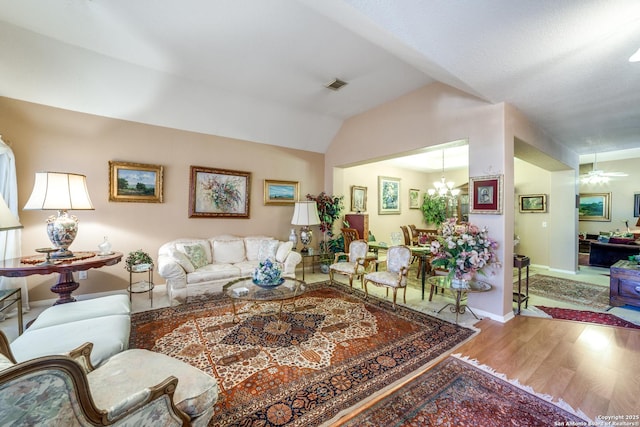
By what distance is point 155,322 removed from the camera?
3021 millimetres

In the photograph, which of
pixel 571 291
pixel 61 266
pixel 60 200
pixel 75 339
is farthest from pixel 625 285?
pixel 60 200

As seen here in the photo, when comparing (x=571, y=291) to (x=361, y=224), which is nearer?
(x=571, y=291)

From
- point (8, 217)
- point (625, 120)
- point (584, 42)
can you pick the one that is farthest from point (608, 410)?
point (8, 217)

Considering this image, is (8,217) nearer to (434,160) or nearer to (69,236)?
(69,236)

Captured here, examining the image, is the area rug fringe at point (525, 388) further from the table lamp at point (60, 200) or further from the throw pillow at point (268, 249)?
the table lamp at point (60, 200)

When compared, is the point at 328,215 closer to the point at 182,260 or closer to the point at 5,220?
the point at 182,260

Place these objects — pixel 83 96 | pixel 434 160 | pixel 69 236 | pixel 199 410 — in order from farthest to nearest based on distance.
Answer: pixel 434 160 < pixel 83 96 < pixel 69 236 < pixel 199 410

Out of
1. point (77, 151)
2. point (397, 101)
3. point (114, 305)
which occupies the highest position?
point (397, 101)

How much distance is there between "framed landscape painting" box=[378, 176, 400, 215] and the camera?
7309mm

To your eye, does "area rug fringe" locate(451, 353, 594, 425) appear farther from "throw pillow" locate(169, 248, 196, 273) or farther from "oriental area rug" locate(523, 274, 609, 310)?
"throw pillow" locate(169, 248, 196, 273)

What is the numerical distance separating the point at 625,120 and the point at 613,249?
401cm

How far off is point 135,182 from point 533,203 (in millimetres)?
9043

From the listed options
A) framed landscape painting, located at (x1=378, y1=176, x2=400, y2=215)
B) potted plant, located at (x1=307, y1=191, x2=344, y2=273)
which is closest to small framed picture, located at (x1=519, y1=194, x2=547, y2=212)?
framed landscape painting, located at (x1=378, y1=176, x2=400, y2=215)

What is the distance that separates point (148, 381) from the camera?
1.37 metres
